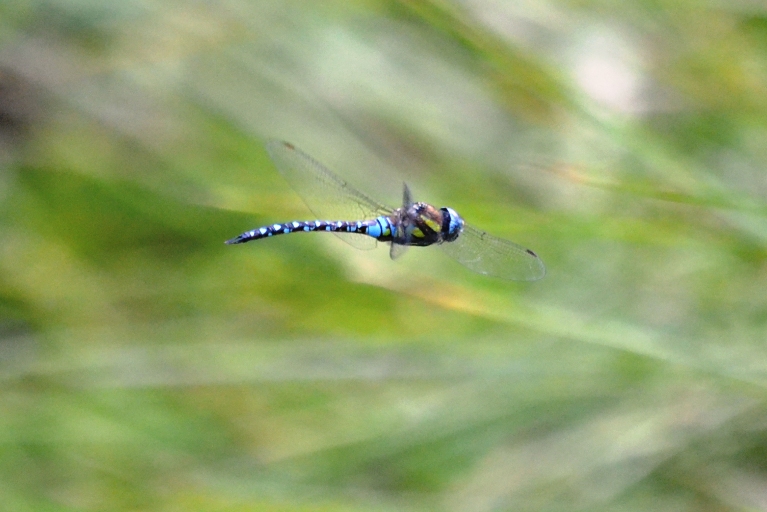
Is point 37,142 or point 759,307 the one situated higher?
point 37,142

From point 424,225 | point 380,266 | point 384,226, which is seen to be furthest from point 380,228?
point 380,266

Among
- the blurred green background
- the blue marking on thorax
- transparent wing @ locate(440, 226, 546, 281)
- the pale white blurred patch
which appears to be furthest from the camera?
the pale white blurred patch

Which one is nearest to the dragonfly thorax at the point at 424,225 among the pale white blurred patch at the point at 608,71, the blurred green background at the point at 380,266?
the blurred green background at the point at 380,266

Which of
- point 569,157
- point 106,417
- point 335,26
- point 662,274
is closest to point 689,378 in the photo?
point 662,274

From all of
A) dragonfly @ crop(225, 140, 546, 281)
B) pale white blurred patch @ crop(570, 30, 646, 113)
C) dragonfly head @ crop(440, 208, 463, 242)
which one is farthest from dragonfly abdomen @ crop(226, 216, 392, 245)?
pale white blurred patch @ crop(570, 30, 646, 113)

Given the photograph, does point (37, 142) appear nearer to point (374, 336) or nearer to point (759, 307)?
point (374, 336)

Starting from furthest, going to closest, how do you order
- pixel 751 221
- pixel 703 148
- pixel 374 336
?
pixel 703 148 < pixel 374 336 < pixel 751 221

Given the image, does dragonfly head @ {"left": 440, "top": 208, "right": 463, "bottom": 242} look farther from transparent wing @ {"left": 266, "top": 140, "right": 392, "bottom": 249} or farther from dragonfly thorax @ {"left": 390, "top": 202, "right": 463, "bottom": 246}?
transparent wing @ {"left": 266, "top": 140, "right": 392, "bottom": 249}

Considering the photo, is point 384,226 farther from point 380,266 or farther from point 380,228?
point 380,266
